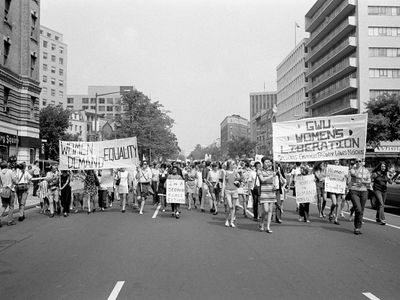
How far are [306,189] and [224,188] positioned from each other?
7.63 feet

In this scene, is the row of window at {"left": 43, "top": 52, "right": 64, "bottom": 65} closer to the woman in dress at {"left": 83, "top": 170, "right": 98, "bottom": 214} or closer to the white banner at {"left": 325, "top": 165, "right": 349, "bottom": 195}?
the woman in dress at {"left": 83, "top": 170, "right": 98, "bottom": 214}

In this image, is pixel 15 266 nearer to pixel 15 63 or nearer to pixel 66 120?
pixel 15 63

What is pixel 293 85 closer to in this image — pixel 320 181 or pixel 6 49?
pixel 6 49

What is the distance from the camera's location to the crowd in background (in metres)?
10.4

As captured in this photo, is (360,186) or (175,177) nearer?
(360,186)

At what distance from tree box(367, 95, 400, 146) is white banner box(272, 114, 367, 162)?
28.6 metres

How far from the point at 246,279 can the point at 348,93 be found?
56.0 m

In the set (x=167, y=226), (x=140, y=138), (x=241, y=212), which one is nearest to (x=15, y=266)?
(x=167, y=226)

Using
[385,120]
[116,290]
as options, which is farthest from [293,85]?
[116,290]

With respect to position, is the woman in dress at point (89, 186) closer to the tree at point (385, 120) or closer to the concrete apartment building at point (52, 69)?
the tree at point (385, 120)

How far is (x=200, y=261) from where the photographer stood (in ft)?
23.3

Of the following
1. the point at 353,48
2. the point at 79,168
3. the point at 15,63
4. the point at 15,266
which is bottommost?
the point at 15,266

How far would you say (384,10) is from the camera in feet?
180

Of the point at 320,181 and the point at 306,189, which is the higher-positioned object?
the point at 320,181
